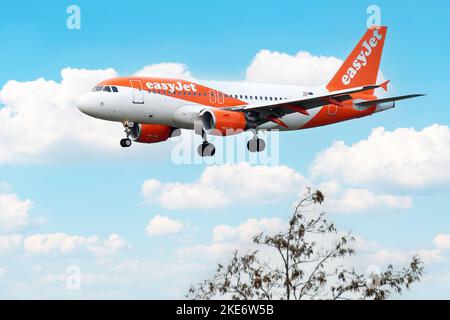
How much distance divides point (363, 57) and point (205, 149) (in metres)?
15.2

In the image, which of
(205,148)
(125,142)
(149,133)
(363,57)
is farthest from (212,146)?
(363,57)

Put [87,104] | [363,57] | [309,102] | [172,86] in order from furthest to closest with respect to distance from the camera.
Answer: [363,57], [309,102], [172,86], [87,104]

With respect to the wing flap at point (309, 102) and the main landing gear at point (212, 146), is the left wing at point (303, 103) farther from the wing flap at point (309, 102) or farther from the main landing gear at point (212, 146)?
the main landing gear at point (212, 146)

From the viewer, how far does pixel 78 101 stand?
44.4m

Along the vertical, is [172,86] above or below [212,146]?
above

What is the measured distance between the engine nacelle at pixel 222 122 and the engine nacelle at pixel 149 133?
396cm

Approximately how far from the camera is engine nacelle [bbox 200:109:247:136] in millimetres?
45344

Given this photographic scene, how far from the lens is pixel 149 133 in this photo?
4916 cm

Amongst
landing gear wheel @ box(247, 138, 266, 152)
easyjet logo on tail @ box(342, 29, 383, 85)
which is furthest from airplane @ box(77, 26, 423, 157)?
easyjet logo on tail @ box(342, 29, 383, 85)

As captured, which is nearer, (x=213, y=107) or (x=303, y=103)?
(x=213, y=107)

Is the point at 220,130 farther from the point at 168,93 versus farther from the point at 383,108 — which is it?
the point at 383,108

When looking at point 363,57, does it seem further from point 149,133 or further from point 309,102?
point 149,133
